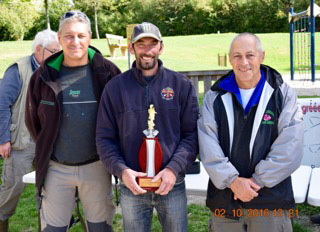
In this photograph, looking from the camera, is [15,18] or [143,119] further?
[15,18]

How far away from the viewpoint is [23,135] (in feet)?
13.3

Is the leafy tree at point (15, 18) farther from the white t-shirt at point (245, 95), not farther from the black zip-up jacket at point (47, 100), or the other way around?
the white t-shirt at point (245, 95)

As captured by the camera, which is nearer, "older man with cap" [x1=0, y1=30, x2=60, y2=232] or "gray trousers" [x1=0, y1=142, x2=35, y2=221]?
"older man with cap" [x1=0, y1=30, x2=60, y2=232]

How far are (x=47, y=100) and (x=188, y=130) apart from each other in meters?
1.04

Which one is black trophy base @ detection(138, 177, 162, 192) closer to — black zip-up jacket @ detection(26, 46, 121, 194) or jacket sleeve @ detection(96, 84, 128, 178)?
jacket sleeve @ detection(96, 84, 128, 178)

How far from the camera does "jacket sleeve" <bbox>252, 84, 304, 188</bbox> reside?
263 cm

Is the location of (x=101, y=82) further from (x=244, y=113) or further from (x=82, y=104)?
(x=244, y=113)

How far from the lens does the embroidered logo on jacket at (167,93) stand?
9.30ft

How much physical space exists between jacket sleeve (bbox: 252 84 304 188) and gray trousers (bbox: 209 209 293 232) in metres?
0.21

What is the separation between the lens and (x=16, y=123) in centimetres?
405

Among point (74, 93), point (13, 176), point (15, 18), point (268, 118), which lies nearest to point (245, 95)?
point (268, 118)

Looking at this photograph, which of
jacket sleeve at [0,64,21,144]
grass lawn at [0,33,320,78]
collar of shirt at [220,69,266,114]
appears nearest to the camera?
collar of shirt at [220,69,266,114]

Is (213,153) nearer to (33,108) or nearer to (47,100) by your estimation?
(47,100)
